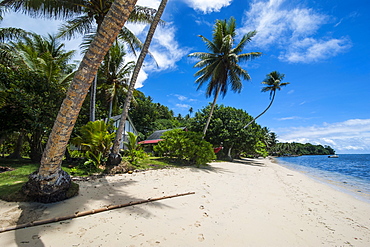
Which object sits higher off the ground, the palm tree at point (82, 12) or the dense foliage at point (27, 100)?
the palm tree at point (82, 12)

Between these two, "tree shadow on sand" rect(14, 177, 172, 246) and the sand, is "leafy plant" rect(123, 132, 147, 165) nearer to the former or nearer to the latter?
"tree shadow on sand" rect(14, 177, 172, 246)

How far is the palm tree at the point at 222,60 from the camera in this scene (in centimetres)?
1464

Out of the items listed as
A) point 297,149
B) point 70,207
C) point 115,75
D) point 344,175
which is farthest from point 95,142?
point 297,149

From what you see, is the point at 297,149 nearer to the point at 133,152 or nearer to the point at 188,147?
the point at 188,147

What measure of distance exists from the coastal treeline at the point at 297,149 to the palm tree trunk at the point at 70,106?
7055 centimetres

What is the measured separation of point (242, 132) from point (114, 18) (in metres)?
17.0

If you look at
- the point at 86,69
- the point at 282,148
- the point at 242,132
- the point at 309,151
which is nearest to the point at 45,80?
the point at 86,69

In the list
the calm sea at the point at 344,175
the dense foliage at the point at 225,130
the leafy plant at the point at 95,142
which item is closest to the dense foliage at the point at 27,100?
the leafy plant at the point at 95,142

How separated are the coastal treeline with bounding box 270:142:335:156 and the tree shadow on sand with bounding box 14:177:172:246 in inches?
2731

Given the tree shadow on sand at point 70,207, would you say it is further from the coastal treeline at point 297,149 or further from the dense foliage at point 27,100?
the coastal treeline at point 297,149

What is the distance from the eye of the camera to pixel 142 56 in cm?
797

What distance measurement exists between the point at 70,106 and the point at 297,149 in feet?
347

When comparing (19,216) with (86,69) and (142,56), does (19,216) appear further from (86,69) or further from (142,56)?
(142,56)

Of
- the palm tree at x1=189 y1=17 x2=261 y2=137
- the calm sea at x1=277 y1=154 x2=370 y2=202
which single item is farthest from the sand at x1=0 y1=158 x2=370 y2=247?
the palm tree at x1=189 y1=17 x2=261 y2=137
